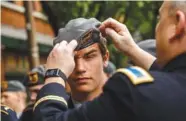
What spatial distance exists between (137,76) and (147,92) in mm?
79

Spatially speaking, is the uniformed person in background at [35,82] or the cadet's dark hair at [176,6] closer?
the cadet's dark hair at [176,6]

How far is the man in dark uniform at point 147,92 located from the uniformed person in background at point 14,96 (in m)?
5.10

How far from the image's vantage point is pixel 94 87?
3904 millimetres

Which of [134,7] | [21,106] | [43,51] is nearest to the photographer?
[21,106]

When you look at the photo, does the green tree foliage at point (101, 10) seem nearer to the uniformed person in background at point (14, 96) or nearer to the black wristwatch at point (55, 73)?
the uniformed person in background at point (14, 96)

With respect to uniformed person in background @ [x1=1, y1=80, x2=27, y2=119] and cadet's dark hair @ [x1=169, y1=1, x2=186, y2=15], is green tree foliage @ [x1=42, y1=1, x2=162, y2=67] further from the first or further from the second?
cadet's dark hair @ [x1=169, y1=1, x2=186, y2=15]

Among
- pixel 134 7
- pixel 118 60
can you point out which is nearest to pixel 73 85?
pixel 134 7

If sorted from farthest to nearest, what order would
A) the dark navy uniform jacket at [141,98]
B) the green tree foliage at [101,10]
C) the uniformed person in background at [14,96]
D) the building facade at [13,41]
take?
the building facade at [13,41] < the green tree foliage at [101,10] < the uniformed person in background at [14,96] < the dark navy uniform jacket at [141,98]

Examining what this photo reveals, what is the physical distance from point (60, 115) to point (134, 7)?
575 inches

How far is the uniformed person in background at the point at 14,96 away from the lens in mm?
8016

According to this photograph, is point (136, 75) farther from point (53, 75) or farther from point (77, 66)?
point (77, 66)

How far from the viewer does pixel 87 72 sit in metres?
3.90

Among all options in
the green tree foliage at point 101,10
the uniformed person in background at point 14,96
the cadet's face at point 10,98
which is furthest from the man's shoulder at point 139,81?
the green tree foliage at point 101,10

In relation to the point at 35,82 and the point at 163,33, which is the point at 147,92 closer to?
the point at 163,33
